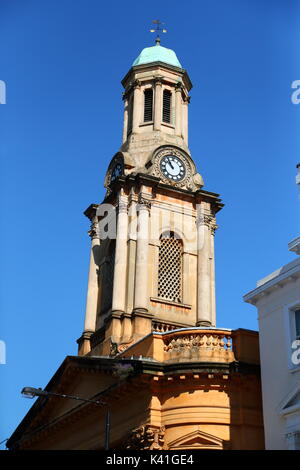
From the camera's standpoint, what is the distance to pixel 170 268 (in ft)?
127

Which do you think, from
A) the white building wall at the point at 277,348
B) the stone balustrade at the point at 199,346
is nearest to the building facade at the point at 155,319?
the stone balustrade at the point at 199,346

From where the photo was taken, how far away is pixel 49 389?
33.6 meters

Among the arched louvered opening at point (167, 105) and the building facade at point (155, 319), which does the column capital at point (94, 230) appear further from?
the arched louvered opening at point (167, 105)

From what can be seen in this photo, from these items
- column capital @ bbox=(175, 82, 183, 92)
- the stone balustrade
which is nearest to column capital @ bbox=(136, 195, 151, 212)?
column capital @ bbox=(175, 82, 183, 92)

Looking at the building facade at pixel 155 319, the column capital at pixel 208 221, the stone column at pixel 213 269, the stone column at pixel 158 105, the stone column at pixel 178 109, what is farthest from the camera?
the stone column at pixel 178 109

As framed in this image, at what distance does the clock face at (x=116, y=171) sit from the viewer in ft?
135

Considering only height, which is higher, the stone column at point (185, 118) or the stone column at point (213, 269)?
the stone column at point (185, 118)

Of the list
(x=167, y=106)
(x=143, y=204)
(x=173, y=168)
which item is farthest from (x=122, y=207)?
(x=167, y=106)

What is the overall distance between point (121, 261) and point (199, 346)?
11371 millimetres

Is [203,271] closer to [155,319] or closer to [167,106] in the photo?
[155,319]

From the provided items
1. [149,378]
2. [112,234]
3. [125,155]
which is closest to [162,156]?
[125,155]

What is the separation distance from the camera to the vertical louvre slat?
43.7 meters

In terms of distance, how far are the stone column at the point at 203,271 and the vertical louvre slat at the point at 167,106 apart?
250 inches
